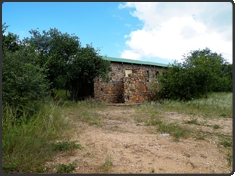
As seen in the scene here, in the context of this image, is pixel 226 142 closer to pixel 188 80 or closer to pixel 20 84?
pixel 20 84

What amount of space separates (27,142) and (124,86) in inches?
407

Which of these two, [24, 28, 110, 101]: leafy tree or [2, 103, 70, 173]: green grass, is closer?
[2, 103, 70, 173]: green grass

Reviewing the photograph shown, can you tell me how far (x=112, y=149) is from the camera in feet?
11.7

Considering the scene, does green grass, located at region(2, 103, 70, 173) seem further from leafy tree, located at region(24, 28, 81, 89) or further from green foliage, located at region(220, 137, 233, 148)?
leafy tree, located at region(24, 28, 81, 89)

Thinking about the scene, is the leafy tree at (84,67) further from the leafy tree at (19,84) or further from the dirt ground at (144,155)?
the dirt ground at (144,155)

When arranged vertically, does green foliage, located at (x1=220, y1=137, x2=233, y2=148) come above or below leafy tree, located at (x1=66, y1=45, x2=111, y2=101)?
below

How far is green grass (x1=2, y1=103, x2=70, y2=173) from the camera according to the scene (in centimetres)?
277

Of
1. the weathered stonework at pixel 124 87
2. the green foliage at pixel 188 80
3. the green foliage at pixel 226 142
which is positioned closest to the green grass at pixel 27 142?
the green foliage at pixel 226 142

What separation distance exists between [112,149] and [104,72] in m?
8.43

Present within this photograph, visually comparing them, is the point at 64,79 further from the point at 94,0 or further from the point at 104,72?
the point at 94,0

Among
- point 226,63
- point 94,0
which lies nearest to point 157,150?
point 94,0

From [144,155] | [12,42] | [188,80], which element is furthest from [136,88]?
[144,155]

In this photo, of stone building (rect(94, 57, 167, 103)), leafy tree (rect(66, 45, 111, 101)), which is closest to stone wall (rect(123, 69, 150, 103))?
stone building (rect(94, 57, 167, 103))

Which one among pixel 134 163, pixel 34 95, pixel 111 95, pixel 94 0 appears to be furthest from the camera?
pixel 111 95
